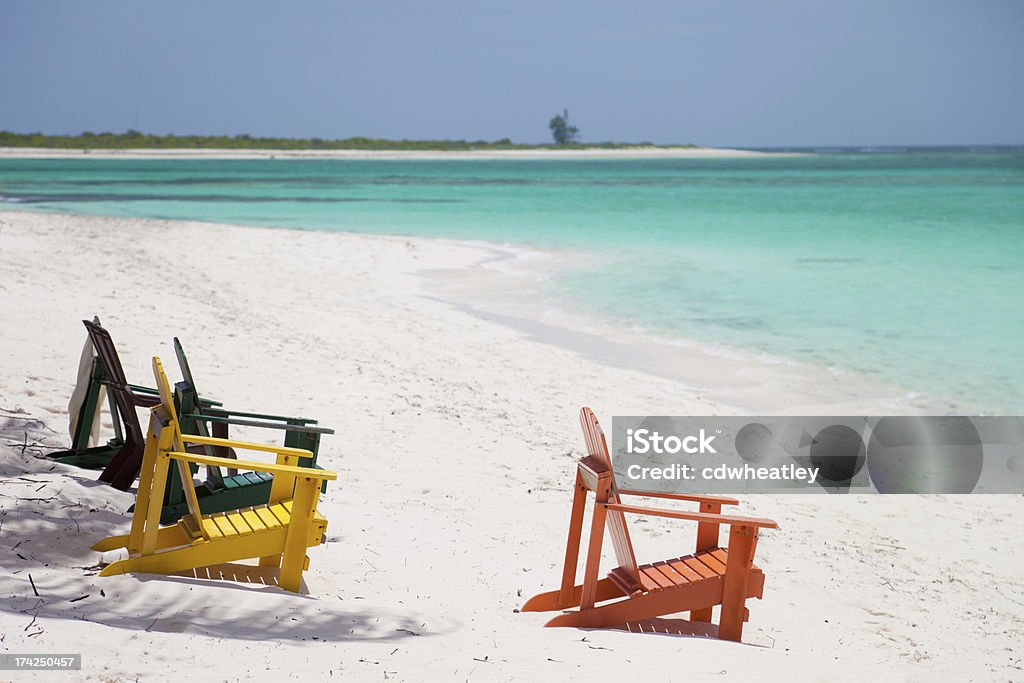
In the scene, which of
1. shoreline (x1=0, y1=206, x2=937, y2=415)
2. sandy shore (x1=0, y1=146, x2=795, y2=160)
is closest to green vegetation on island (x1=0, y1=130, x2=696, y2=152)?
sandy shore (x1=0, y1=146, x2=795, y2=160)

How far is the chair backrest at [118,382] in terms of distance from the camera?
4.84m

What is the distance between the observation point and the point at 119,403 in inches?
196

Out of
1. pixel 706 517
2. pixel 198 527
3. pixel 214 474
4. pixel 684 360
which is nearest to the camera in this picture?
pixel 706 517

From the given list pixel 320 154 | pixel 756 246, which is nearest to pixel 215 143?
pixel 320 154

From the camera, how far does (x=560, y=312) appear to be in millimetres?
13070

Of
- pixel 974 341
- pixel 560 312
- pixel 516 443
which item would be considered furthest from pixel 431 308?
pixel 974 341

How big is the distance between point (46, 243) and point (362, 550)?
13.1 m

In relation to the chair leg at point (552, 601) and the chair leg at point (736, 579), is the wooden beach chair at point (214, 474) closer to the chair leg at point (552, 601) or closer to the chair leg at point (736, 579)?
the chair leg at point (552, 601)

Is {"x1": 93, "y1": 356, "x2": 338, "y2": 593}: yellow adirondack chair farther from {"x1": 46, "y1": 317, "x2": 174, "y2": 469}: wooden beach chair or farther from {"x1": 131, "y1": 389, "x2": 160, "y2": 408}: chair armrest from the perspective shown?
{"x1": 46, "y1": 317, "x2": 174, "y2": 469}: wooden beach chair

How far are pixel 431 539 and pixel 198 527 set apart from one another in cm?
138

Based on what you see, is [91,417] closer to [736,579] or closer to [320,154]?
[736,579]

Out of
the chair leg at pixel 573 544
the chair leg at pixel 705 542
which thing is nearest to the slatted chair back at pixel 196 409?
the chair leg at pixel 573 544

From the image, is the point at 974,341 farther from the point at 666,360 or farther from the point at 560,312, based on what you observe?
the point at 560,312

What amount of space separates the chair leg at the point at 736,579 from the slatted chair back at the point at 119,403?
3085mm
